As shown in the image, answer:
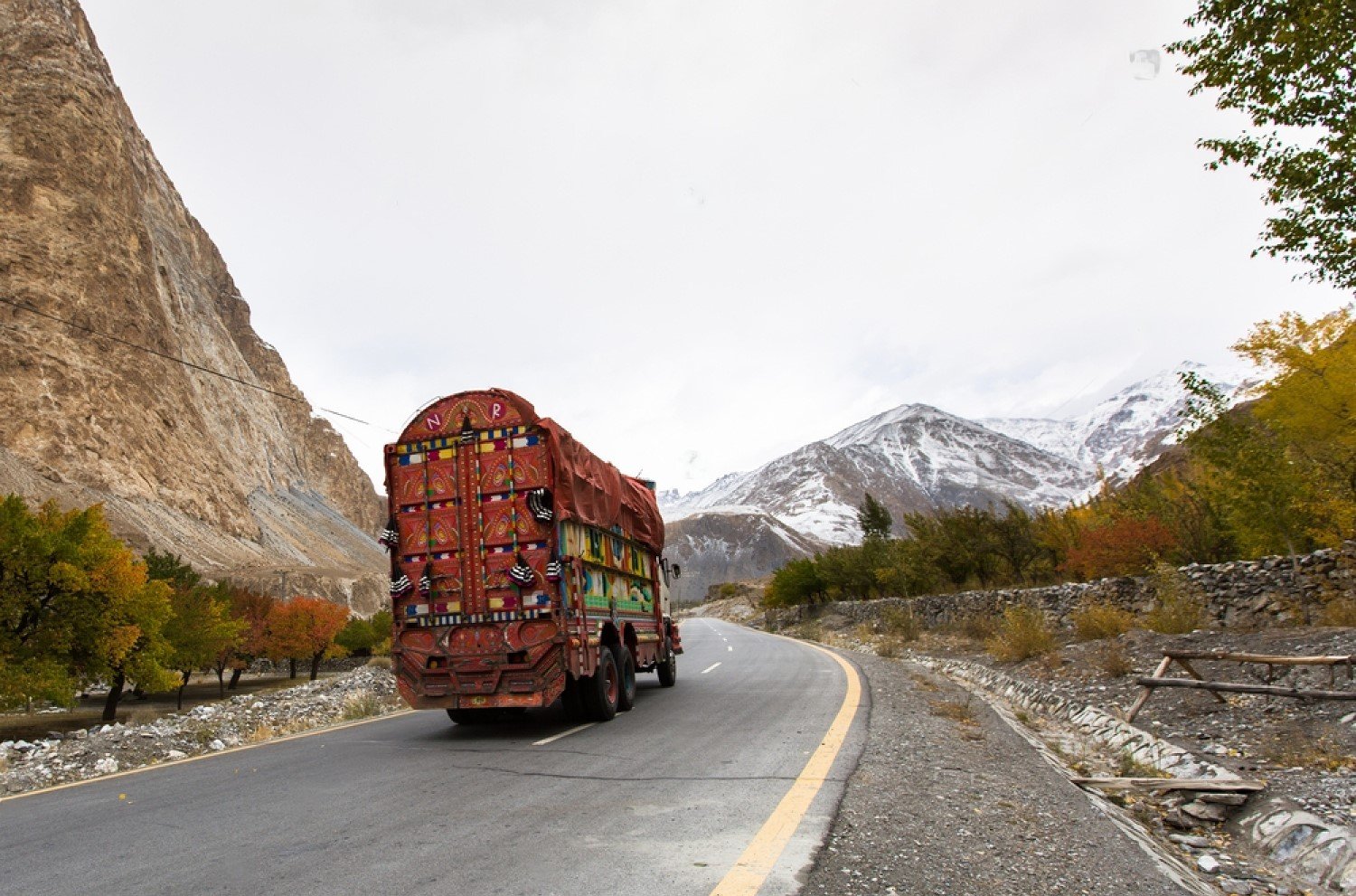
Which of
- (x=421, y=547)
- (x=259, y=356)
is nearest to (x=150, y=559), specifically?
(x=421, y=547)

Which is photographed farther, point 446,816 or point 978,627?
point 978,627

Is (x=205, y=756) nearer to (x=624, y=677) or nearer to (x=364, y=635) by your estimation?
(x=624, y=677)

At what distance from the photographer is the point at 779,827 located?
5.21 meters

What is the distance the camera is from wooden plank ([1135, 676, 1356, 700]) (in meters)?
7.34

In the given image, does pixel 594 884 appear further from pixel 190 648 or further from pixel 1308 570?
pixel 190 648

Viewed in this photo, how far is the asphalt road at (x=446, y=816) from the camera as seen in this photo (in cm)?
456

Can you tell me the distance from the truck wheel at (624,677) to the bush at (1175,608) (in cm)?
824

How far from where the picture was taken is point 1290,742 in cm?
694

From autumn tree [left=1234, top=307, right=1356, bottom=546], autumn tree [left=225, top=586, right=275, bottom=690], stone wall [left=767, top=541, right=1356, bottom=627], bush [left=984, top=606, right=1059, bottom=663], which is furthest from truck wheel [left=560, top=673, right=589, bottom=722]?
autumn tree [left=225, top=586, right=275, bottom=690]

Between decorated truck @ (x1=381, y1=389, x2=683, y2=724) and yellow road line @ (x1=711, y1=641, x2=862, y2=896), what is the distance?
137 inches

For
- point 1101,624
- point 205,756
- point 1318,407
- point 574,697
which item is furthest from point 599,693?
point 1318,407

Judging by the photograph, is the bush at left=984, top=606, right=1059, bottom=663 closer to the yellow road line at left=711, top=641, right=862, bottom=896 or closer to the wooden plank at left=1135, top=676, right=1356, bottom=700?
the wooden plank at left=1135, top=676, right=1356, bottom=700

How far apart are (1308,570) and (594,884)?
44.4 ft

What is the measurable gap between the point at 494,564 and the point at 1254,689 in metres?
8.08
